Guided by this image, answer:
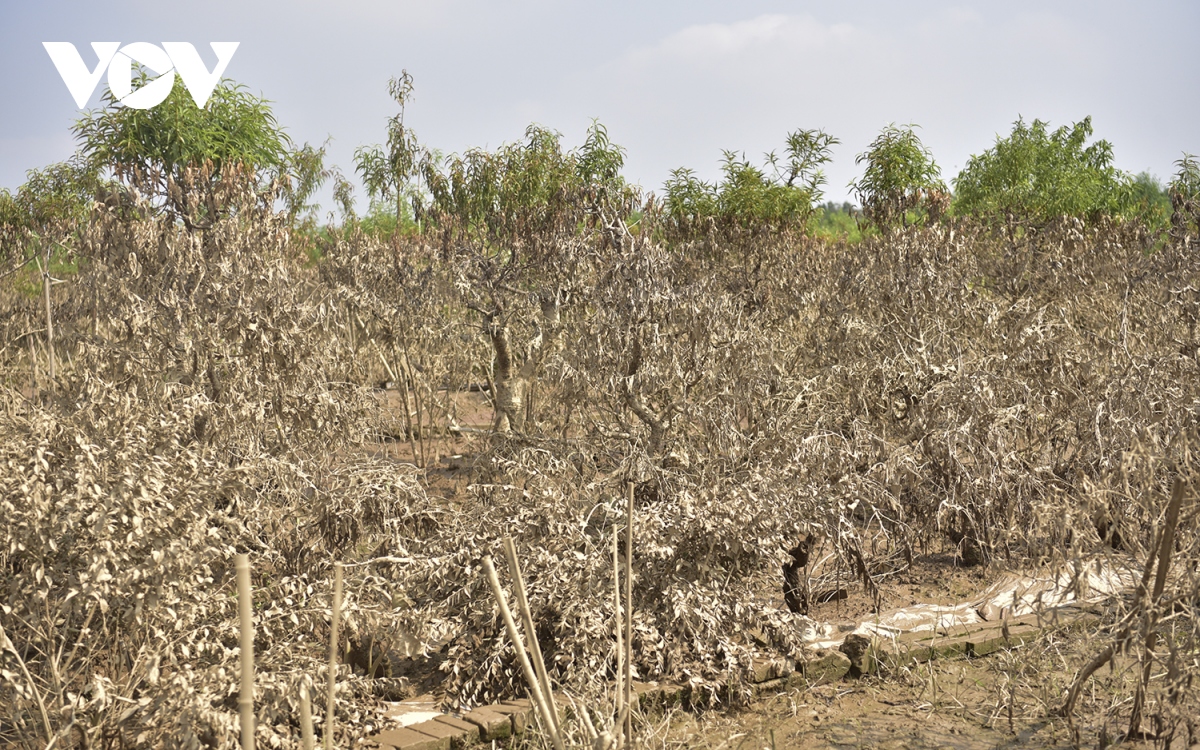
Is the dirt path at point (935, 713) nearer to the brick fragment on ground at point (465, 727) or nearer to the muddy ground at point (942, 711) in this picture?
the muddy ground at point (942, 711)

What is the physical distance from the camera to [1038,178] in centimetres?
2056

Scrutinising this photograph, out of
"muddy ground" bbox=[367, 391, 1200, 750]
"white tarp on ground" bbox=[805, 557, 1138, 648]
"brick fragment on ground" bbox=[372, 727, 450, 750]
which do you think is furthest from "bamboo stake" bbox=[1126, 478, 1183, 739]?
"brick fragment on ground" bbox=[372, 727, 450, 750]

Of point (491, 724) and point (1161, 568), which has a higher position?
point (1161, 568)

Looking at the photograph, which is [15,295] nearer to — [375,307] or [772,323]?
[375,307]

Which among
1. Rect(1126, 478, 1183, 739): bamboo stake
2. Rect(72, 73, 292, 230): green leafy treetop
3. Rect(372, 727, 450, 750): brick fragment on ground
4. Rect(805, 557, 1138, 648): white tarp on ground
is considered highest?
Rect(72, 73, 292, 230): green leafy treetop

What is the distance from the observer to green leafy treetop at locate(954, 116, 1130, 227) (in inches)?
773

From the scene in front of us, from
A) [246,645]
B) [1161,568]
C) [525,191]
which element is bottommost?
[1161,568]

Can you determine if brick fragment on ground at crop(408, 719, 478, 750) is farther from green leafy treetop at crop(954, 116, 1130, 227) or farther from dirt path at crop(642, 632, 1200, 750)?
green leafy treetop at crop(954, 116, 1130, 227)

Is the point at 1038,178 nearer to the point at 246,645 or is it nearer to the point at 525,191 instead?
the point at 525,191

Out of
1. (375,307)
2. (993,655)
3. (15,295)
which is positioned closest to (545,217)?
(375,307)

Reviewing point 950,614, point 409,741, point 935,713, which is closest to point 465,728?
point 409,741

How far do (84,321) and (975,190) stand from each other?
56.1 feet

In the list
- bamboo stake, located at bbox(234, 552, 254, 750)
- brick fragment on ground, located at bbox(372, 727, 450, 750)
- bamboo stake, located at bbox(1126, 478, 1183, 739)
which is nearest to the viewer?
bamboo stake, located at bbox(234, 552, 254, 750)

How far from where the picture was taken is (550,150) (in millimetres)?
10648
